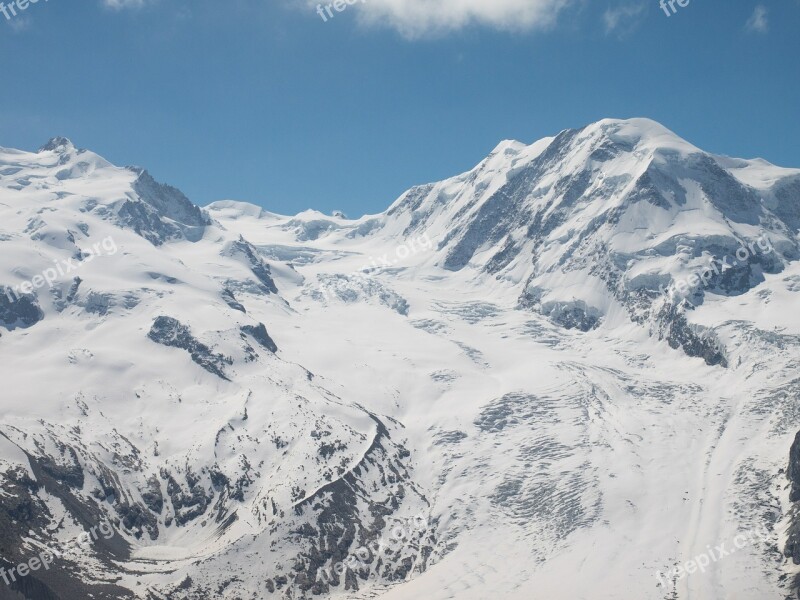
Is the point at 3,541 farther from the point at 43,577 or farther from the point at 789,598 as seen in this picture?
the point at 789,598

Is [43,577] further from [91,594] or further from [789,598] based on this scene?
[789,598]

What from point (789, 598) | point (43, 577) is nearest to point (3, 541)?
point (43, 577)

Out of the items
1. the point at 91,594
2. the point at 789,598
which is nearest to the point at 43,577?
the point at 91,594

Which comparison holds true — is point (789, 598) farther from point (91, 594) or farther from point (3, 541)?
point (3, 541)

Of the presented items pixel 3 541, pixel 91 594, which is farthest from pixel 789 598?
pixel 3 541
